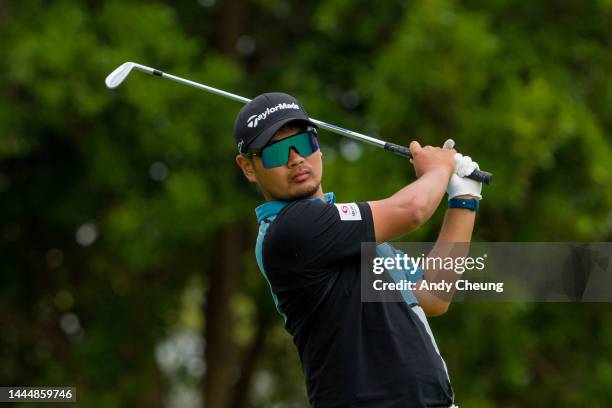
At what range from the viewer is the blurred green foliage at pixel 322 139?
997cm

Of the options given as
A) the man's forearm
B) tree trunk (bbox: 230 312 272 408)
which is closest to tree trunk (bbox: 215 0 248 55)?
tree trunk (bbox: 230 312 272 408)

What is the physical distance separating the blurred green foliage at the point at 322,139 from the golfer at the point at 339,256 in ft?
19.0

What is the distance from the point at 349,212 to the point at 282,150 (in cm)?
33

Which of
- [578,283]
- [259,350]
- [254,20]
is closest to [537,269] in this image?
[578,283]

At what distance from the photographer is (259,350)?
15133mm

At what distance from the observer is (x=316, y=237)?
12.3ft

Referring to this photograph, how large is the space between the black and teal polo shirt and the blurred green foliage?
5959 mm

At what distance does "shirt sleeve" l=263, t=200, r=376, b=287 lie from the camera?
3748mm

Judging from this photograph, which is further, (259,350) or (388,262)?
(259,350)

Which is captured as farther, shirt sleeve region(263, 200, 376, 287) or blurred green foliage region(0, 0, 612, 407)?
blurred green foliage region(0, 0, 612, 407)

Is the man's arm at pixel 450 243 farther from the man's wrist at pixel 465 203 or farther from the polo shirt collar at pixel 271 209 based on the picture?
the polo shirt collar at pixel 271 209

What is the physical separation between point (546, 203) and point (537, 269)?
208 cm

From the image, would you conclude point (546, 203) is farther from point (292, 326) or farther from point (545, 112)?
point (292, 326)

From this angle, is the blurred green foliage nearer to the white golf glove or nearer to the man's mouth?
the white golf glove
